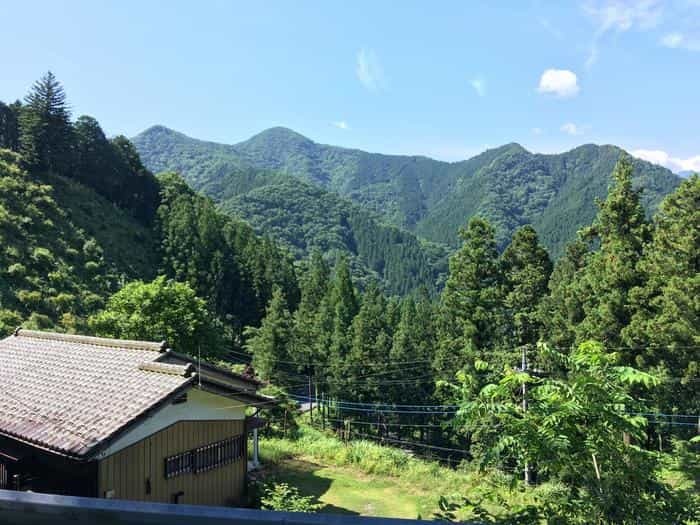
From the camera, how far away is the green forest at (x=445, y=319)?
3.89 meters

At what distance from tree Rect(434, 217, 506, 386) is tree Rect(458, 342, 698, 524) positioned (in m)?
17.8

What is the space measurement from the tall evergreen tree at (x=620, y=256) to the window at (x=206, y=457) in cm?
1217

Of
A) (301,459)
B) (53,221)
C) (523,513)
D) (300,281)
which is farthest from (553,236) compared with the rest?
(523,513)

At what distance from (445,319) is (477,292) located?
665 cm

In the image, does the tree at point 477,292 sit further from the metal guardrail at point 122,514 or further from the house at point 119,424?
the metal guardrail at point 122,514

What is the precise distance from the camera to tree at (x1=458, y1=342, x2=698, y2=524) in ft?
11.7

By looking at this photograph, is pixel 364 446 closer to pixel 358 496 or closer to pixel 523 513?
pixel 358 496

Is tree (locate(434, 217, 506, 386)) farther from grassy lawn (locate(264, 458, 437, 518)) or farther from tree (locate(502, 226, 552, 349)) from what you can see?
grassy lawn (locate(264, 458, 437, 518))

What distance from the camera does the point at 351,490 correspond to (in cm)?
1338

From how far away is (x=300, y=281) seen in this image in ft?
195

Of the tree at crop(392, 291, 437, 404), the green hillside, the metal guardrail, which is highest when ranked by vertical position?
the green hillside

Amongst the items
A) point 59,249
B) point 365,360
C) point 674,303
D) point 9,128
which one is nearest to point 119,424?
point 674,303

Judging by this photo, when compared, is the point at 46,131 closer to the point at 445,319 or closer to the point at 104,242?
the point at 104,242

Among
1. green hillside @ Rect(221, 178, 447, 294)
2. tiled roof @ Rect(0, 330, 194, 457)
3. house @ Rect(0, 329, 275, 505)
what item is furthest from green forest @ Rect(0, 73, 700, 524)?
green hillside @ Rect(221, 178, 447, 294)
